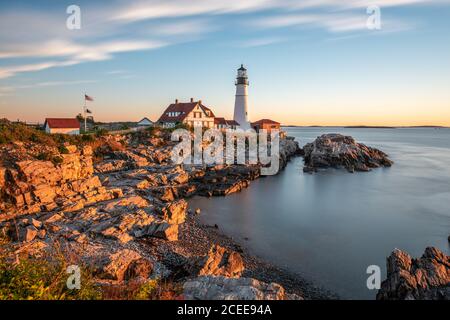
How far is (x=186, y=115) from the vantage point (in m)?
51.6

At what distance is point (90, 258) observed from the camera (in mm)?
11227

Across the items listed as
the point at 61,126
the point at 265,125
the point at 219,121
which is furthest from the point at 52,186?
the point at 265,125

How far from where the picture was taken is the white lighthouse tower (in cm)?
5681

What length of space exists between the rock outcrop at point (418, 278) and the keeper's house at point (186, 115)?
42.4 meters

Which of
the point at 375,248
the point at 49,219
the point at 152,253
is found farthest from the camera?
the point at 375,248

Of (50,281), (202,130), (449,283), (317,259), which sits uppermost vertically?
(202,130)

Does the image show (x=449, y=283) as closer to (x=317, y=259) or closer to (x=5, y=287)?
(x=317, y=259)

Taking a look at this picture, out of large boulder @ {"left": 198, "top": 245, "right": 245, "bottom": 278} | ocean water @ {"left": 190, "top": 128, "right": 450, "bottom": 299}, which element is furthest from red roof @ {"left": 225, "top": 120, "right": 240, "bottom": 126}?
large boulder @ {"left": 198, "top": 245, "right": 245, "bottom": 278}

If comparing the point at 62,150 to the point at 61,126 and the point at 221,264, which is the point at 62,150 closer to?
the point at 61,126

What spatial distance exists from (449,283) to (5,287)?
12.6 m

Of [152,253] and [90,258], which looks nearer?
[90,258]

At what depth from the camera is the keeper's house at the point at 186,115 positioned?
5184 cm
